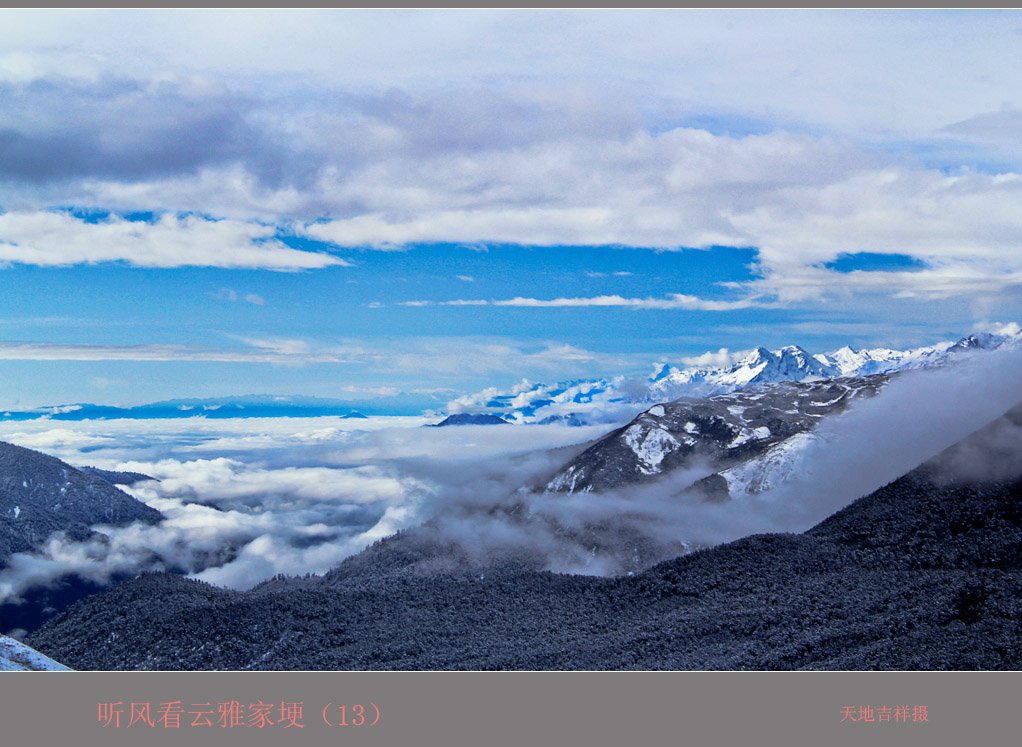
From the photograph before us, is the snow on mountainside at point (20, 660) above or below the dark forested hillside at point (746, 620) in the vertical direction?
above

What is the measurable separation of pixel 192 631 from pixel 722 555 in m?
133

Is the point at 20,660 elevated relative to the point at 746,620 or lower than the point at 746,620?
elevated

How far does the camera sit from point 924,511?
194 meters

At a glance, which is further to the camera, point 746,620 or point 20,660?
point 746,620

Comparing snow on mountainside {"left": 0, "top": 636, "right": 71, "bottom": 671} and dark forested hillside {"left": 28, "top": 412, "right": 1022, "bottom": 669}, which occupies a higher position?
snow on mountainside {"left": 0, "top": 636, "right": 71, "bottom": 671}

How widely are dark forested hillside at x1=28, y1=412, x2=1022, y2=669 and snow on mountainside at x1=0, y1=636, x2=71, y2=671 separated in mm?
69503

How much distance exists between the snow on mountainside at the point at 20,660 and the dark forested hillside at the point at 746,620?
228 ft

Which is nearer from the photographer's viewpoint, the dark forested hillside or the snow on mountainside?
the snow on mountainside

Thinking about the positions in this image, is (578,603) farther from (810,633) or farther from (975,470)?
(975,470)

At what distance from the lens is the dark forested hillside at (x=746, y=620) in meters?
124

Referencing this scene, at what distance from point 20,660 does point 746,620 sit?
12024 cm

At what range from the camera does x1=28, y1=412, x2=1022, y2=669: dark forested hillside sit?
123875 mm

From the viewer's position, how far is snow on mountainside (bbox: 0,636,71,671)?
98.8m

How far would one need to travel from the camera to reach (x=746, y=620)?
148 metres
